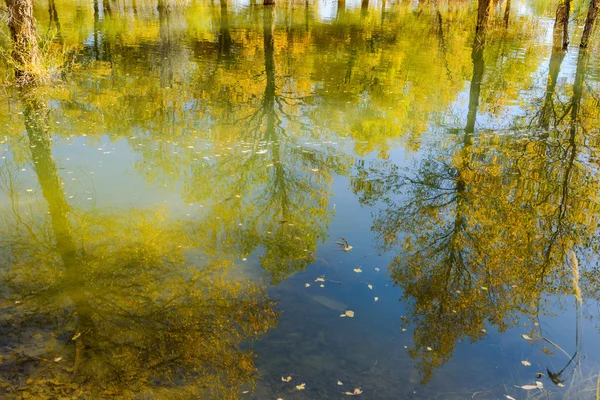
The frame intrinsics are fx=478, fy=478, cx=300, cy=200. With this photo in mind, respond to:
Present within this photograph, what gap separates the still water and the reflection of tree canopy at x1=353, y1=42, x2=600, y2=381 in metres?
0.04

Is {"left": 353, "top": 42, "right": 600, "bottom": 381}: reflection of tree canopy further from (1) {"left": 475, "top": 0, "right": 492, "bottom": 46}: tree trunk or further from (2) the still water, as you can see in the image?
(1) {"left": 475, "top": 0, "right": 492, "bottom": 46}: tree trunk

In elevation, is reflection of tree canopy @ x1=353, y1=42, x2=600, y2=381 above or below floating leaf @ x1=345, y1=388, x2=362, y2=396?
above

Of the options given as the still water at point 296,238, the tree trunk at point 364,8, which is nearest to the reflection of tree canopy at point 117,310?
the still water at point 296,238

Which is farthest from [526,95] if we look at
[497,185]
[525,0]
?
[525,0]

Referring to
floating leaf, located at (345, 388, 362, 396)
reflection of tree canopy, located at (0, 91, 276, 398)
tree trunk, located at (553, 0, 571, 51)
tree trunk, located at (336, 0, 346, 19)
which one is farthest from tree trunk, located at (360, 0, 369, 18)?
floating leaf, located at (345, 388, 362, 396)

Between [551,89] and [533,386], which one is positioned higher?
[551,89]

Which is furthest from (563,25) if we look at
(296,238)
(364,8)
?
(296,238)

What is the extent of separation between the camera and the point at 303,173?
9.59 m

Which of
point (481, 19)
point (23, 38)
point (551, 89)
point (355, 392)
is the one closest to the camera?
point (355, 392)

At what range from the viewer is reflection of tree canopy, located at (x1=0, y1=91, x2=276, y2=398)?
4727 mm

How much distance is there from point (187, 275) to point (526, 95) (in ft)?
42.5

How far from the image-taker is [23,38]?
13.3 metres

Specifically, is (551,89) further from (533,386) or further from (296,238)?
(533,386)

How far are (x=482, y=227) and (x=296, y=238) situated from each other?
3.06m
